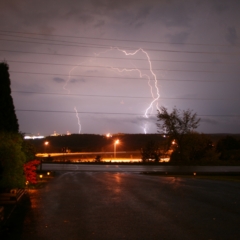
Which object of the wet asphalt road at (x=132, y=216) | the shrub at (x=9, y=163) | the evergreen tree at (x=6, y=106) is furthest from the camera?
Answer: the evergreen tree at (x=6, y=106)

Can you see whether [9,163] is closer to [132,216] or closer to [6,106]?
[6,106]

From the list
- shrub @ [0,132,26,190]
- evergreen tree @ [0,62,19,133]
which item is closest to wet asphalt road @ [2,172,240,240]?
shrub @ [0,132,26,190]

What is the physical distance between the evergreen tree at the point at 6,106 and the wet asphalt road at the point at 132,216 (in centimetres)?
330

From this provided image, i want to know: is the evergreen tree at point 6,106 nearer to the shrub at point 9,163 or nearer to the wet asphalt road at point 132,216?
the shrub at point 9,163

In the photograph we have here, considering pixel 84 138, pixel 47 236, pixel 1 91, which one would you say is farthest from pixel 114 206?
pixel 84 138


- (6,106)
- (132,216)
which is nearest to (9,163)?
(6,106)

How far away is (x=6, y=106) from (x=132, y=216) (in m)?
8.32

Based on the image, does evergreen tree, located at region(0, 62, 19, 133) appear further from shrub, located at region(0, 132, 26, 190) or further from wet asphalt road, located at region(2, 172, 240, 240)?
wet asphalt road, located at region(2, 172, 240, 240)

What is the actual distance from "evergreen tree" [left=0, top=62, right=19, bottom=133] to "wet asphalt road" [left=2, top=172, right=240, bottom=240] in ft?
10.8

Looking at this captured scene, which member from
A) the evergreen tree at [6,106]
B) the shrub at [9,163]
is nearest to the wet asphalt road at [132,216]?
the shrub at [9,163]

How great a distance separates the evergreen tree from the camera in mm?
16734

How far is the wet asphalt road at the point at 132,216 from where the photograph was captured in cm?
914

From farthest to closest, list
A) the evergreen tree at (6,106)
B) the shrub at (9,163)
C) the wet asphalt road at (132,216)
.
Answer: the evergreen tree at (6,106) → the shrub at (9,163) → the wet asphalt road at (132,216)

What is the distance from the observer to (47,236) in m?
8.95
